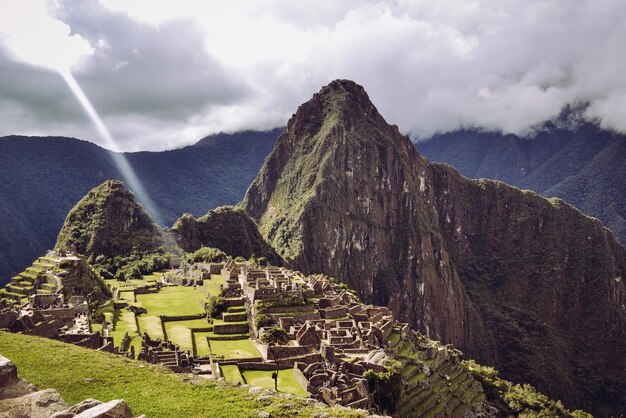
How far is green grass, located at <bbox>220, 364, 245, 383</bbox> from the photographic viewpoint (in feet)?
116

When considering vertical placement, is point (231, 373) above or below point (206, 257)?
below

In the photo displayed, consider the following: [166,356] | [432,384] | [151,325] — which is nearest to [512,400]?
[432,384]

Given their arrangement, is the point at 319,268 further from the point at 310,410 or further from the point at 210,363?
the point at 310,410

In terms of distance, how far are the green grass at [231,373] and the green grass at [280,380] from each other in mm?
553

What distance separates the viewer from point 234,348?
44.5m

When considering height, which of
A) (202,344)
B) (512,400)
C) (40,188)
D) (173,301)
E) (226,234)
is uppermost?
(40,188)

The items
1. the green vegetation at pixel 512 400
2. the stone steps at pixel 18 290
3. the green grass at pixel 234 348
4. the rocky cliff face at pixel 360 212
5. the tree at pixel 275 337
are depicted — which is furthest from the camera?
the rocky cliff face at pixel 360 212

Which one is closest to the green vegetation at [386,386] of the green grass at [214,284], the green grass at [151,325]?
the green grass at [151,325]

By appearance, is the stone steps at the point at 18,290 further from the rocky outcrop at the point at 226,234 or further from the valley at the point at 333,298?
the rocky outcrop at the point at 226,234

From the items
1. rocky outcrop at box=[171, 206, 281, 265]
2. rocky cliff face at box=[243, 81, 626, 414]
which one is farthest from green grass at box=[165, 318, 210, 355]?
rocky cliff face at box=[243, 81, 626, 414]

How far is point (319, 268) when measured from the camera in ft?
497

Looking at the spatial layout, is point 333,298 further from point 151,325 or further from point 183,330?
point 151,325

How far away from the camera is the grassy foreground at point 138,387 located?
54.0 ft

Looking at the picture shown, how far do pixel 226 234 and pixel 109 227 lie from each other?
31632 millimetres
